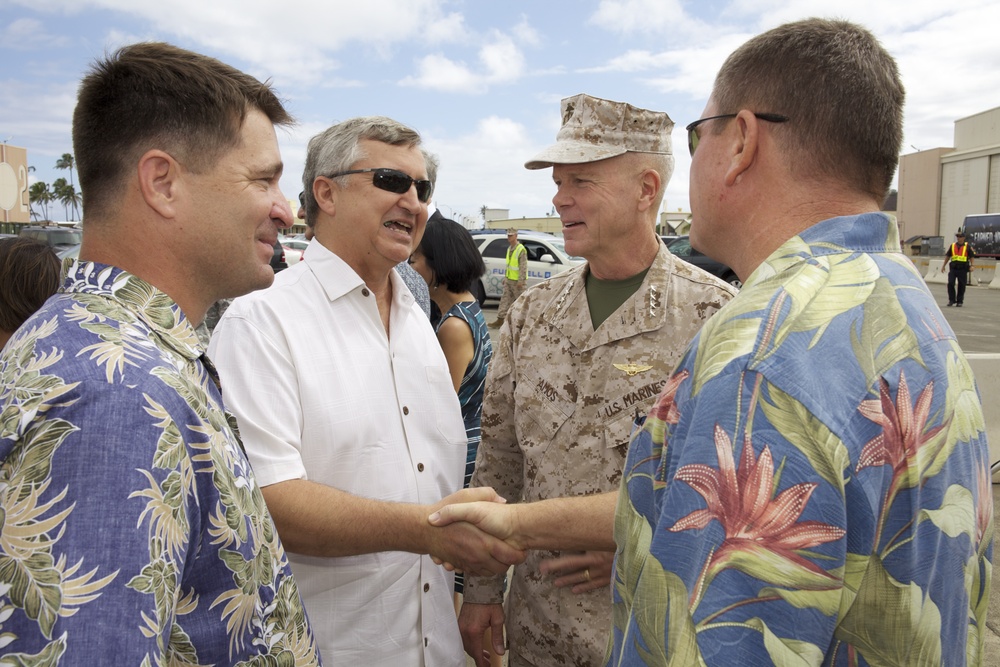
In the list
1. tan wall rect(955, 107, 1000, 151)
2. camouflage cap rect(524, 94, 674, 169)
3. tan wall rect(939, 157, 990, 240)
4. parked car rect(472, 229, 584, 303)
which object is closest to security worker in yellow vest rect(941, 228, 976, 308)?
parked car rect(472, 229, 584, 303)

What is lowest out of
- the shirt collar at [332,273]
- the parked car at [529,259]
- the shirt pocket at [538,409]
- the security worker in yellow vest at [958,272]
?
the security worker in yellow vest at [958,272]

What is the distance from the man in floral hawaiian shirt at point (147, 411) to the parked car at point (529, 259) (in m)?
15.6

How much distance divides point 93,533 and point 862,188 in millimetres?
1350

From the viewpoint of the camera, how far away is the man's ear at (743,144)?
133 centimetres

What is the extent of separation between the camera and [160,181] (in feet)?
4.69

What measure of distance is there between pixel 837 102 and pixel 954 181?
59.7 metres

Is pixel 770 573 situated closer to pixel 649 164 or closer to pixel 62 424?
pixel 62 424

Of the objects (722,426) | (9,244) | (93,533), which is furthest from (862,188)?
(9,244)

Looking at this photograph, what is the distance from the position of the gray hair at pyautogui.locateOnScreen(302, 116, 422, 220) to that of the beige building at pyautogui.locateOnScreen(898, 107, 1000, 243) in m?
54.0

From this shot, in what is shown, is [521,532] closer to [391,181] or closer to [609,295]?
[609,295]

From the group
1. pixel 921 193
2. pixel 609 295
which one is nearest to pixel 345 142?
pixel 609 295

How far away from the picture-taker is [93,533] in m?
0.96

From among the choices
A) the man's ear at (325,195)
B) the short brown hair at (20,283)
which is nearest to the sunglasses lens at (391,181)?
the man's ear at (325,195)

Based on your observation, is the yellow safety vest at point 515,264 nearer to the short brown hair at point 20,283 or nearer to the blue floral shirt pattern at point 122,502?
the short brown hair at point 20,283
